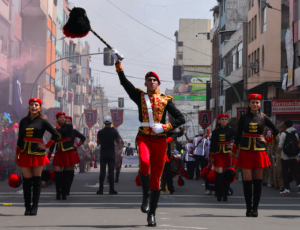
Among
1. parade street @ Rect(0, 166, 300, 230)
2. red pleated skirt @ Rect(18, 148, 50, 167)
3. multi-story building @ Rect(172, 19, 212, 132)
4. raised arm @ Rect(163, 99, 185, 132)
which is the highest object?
multi-story building @ Rect(172, 19, 212, 132)

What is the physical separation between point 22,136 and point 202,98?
94680mm

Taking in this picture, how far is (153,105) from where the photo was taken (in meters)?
7.34

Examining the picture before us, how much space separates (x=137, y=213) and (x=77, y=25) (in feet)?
9.99

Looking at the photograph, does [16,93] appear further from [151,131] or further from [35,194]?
[151,131]

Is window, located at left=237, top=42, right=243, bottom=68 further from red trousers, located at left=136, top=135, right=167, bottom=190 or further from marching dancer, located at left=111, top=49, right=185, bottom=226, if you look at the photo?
red trousers, located at left=136, top=135, right=167, bottom=190

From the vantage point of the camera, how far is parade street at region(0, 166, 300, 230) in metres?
7.32

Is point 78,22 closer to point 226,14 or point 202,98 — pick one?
point 226,14

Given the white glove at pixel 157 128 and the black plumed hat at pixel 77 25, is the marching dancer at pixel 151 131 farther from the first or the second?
the black plumed hat at pixel 77 25

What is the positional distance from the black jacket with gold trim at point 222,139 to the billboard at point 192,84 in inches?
3638

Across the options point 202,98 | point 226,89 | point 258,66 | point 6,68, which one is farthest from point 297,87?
point 202,98

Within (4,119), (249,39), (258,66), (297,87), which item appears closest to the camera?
(4,119)

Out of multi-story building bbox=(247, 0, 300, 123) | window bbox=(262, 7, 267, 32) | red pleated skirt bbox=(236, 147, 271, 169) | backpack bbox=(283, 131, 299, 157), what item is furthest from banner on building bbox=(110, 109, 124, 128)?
red pleated skirt bbox=(236, 147, 271, 169)

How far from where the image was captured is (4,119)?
22312 mm

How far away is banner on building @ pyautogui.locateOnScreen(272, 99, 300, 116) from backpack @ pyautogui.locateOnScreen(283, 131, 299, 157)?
1645 cm
